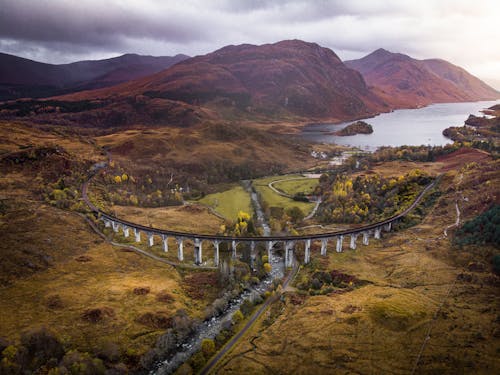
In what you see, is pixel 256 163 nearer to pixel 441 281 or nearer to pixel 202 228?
pixel 202 228

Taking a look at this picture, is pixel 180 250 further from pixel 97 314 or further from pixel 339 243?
pixel 339 243

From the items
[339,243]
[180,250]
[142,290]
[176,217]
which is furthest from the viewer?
[176,217]

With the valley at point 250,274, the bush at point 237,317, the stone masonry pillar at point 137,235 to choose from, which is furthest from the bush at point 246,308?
the stone masonry pillar at point 137,235

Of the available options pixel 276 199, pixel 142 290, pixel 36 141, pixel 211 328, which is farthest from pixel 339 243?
pixel 36 141

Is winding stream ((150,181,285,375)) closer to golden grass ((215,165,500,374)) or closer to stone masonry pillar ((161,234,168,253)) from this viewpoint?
golden grass ((215,165,500,374))

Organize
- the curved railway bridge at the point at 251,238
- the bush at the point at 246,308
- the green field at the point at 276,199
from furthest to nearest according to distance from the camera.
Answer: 1. the green field at the point at 276,199
2. the curved railway bridge at the point at 251,238
3. the bush at the point at 246,308

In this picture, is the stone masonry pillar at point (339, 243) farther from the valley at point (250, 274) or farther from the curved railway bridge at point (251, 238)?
the valley at point (250, 274)
